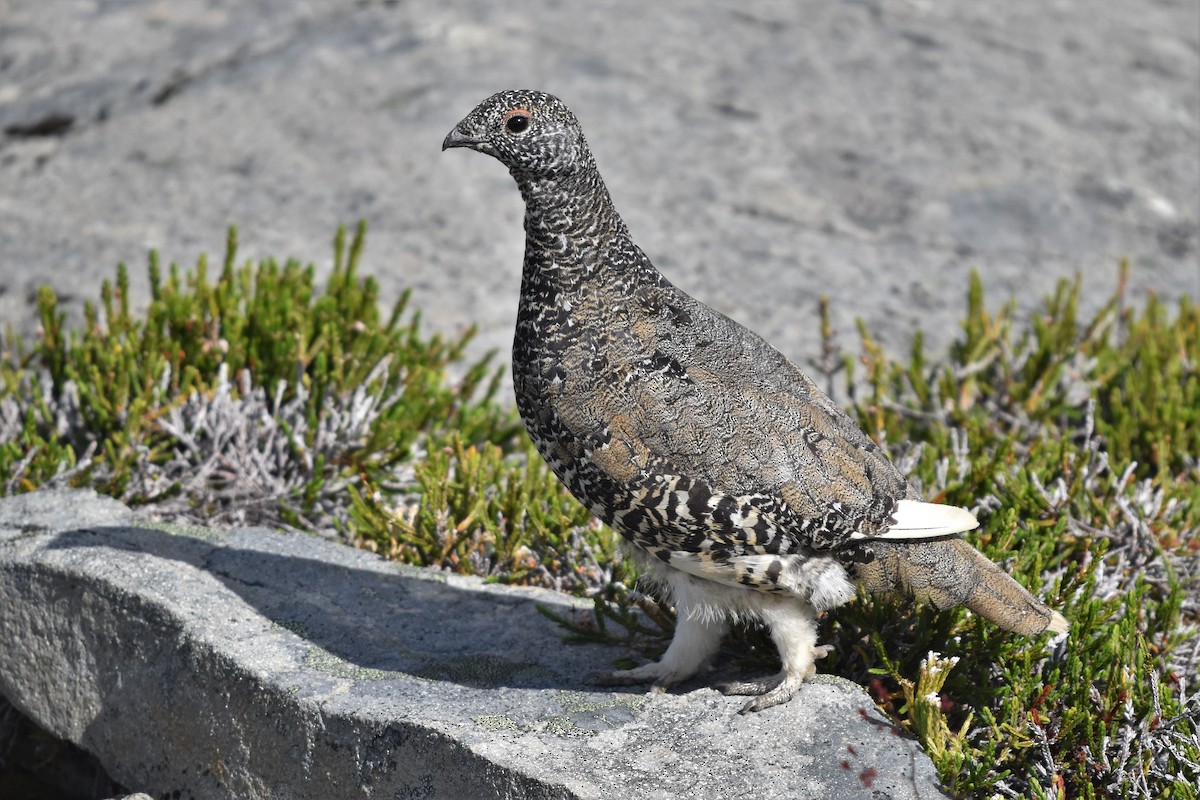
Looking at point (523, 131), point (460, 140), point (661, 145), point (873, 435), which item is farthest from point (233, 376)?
point (661, 145)

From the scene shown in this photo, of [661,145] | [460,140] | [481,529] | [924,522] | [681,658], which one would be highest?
[460,140]

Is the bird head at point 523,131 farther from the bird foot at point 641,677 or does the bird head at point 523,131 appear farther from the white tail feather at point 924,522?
the bird foot at point 641,677

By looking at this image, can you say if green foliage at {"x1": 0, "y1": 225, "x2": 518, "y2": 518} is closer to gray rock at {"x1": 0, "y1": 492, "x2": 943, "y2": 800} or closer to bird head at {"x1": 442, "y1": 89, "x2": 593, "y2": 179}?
gray rock at {"x1": 0, "y1": 492, "x2": 943, "y2": 800}

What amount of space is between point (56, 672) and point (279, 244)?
3.89m

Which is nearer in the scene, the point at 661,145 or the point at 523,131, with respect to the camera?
the point at 523,131

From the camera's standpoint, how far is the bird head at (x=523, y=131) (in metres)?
4.20

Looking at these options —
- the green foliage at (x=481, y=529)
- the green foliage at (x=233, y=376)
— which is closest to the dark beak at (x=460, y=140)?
the green foliage at (x=481, y=529)

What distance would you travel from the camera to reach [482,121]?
4.21 meters

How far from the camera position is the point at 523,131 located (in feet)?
13.8

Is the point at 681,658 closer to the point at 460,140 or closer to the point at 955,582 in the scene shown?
the point at 955,582

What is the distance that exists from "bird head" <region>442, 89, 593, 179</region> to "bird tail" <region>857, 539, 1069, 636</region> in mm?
1676

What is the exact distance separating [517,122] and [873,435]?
2.81 metres

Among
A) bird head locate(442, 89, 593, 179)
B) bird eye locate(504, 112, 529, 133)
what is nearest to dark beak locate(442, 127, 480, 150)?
bird head locate(442, 89, 593, 179)

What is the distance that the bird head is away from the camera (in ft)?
13.8
